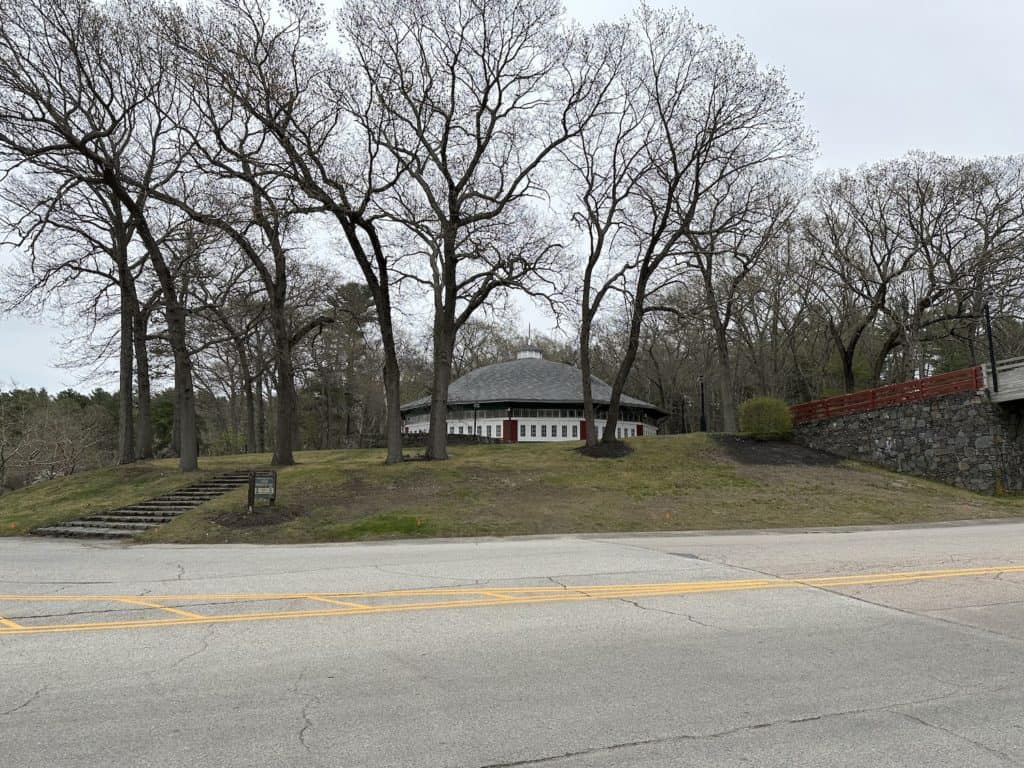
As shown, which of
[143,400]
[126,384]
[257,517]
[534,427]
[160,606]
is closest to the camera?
[160,606]

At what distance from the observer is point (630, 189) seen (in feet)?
109

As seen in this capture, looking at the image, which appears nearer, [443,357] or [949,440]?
[949,440]

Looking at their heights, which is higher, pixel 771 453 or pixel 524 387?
pixel 524 387

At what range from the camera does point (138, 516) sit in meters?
21.8

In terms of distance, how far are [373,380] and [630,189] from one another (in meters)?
33.1

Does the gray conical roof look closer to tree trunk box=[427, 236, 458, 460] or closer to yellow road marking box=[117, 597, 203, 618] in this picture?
tree trunk box=[427, 236, 458, 460]

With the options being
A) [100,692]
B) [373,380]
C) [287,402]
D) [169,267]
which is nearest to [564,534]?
[100,692]

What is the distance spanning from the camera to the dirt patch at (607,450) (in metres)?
31.9

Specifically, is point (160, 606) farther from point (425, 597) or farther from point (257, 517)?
point (257, 517)

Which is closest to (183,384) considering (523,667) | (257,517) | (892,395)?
(257,517)

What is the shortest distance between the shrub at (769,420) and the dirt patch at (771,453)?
1.18 ft

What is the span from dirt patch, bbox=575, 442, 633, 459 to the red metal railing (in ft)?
32.3

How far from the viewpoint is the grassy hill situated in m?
19.2

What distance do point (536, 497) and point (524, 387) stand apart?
32.7 metres
